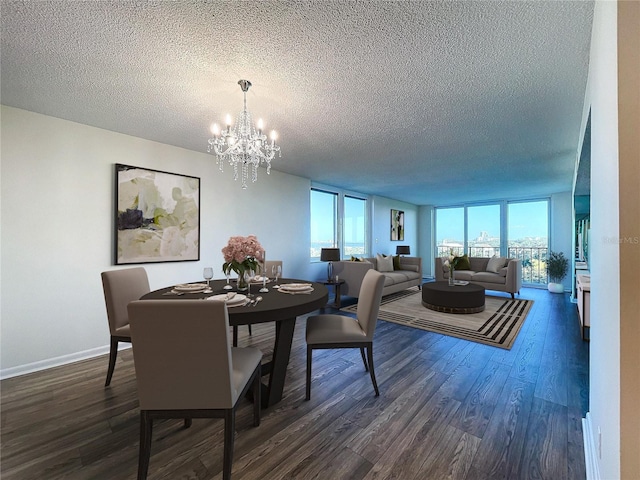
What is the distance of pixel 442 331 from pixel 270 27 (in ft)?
11.5

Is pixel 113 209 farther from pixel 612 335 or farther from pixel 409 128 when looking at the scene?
pixel 612 335

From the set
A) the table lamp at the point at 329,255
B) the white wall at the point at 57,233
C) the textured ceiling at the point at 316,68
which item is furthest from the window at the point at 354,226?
the white wall at the point at 57,233

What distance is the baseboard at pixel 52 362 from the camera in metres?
2.29

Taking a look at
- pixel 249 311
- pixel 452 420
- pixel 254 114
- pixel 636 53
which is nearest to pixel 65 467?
pixel 249 311

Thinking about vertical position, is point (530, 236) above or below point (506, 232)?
below

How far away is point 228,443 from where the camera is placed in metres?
1.21

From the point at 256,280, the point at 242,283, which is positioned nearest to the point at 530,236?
the point at 256,280

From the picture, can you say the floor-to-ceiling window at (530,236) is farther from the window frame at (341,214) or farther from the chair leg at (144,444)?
the chair leg at (144,444)

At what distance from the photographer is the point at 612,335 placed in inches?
35.4

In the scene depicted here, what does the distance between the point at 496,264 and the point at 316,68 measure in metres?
5.70

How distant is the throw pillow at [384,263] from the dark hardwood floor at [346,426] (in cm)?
316

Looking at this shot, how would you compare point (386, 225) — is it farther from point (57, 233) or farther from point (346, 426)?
point (57, 233)

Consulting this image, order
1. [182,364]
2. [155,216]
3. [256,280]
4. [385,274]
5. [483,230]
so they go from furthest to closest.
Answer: [483,230] < [385,274] < [155,216] < [256,280] < [182,364]

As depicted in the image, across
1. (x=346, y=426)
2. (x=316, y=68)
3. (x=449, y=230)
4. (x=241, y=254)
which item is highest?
(x=316, y=68)
